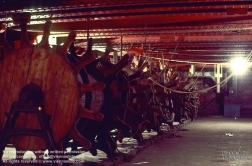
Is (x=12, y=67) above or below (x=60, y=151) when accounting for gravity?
above

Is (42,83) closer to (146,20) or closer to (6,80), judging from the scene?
(6,80)

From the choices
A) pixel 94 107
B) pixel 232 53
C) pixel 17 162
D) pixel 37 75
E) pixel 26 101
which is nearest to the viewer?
pixel 26 101

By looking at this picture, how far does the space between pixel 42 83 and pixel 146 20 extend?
4.09 meters

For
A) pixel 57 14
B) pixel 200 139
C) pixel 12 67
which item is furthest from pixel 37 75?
pixel 200 139

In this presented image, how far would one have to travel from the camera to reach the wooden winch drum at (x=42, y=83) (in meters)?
5.95

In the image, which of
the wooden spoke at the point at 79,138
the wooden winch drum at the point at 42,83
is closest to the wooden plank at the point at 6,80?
the wooden winch drum at the point at 42,83

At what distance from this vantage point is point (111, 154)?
796cm

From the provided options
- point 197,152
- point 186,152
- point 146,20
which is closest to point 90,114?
point 146,20

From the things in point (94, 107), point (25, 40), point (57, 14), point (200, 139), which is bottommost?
point (200, 139)

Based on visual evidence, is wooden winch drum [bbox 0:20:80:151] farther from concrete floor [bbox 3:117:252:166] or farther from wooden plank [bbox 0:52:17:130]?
concrete floor [bbox 3:117:252:166]

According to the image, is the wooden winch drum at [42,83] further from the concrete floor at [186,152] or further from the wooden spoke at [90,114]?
the concrete floor at [186,152]

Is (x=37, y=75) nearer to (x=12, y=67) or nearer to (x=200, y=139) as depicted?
(x=12, y=67)

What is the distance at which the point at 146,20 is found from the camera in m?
9.41

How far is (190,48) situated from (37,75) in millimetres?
9370
